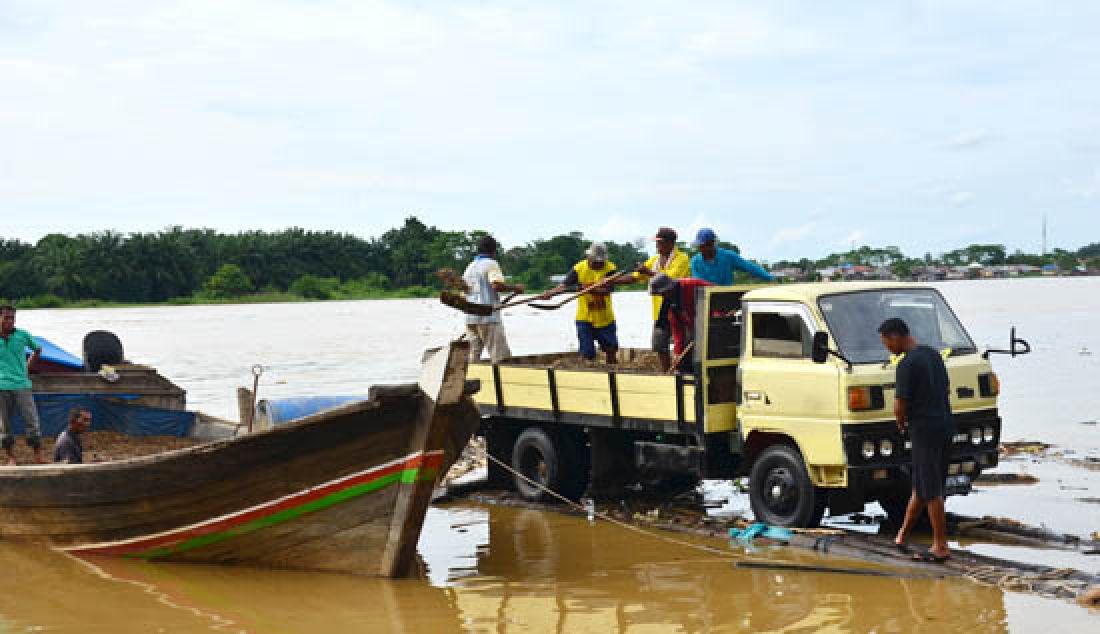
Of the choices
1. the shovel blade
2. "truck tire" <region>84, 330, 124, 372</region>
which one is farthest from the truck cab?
"truck tire" <region>84, 330, 124, 372</region>

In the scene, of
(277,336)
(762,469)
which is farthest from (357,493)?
(277,336)

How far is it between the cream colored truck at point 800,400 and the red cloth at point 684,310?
2.54 ft

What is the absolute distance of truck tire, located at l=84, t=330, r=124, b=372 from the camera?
16.7 metres

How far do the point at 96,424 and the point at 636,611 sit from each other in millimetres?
8831

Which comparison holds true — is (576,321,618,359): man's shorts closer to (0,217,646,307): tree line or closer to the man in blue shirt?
the man in blue shirt

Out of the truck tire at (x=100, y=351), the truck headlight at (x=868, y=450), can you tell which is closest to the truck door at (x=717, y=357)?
the truck headlight at (x=868, y=450)

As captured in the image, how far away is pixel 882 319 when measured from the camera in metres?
10.5

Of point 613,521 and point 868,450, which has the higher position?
point 868,450

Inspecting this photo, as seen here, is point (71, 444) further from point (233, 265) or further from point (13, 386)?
point (233, 265)

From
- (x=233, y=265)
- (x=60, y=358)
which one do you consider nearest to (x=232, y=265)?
(x=233, y=265)

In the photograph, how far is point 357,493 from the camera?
32.0 ft

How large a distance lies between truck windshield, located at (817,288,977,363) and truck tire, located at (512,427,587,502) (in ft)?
11.4

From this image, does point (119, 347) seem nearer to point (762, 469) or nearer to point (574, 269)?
point (574, 269)

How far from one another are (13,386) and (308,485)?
209 inches
